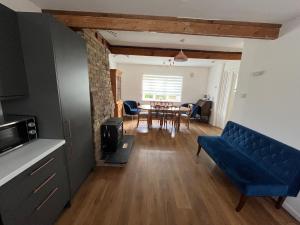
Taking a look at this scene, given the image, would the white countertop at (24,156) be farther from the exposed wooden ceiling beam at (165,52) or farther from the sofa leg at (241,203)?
the exposed wooden ceiling beam at (165,52)

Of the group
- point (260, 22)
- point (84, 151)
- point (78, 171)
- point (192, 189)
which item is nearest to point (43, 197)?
point (78, 171)

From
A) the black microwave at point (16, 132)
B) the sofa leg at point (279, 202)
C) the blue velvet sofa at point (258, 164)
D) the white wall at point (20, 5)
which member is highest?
the white wall at point (20, 5)

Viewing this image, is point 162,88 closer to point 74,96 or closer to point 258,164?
point 258,164

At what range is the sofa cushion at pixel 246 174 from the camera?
173 cm

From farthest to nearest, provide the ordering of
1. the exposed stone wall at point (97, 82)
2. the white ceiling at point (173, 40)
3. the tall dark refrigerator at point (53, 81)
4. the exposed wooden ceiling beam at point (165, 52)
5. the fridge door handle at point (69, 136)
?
the exposed wooden ceiling beam at point (165, 52) → the white ceiling at point (173, 40) → the exposed stone wall at point (97, 82) → the fridge door handle at point (69, 136) → the tall dark refrigerator at point (53, 81)

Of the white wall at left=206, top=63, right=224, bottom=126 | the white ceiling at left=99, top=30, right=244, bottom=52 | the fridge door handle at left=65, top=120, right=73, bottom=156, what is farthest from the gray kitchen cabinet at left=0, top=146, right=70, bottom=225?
the white wall at left=206, top=63, right=224, bottom=126

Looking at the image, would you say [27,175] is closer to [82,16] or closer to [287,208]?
[82,16]

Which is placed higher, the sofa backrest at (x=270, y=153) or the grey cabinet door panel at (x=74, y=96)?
the grey cabinet door panel at (x=74, y=96)

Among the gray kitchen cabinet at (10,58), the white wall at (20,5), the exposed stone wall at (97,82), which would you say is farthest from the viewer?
the exposed stone wall at (97,82)

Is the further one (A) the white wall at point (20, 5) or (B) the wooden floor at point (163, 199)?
(B) the wooden floor at point (163, 199)

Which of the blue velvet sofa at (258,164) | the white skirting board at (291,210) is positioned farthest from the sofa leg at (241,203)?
the white skirting board at (291,210)

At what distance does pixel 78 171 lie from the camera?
79.9 inches

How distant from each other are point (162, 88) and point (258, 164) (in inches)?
214

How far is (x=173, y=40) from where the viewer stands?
337cm
